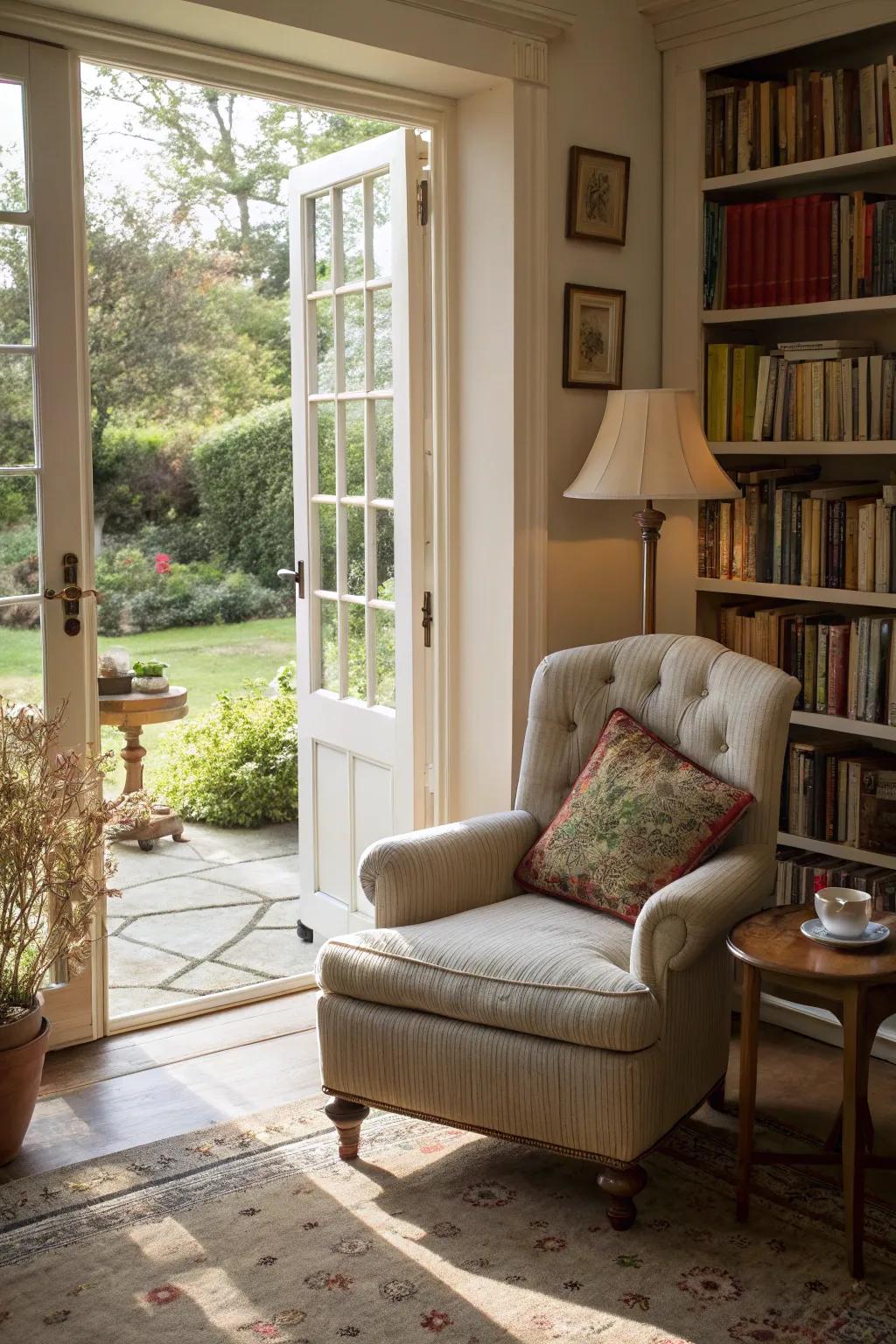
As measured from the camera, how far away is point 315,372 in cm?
382

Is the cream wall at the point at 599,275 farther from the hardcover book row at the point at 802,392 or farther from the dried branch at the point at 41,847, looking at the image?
the dried branch at the point at 41,847

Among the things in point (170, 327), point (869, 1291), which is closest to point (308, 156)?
point (170, 327)

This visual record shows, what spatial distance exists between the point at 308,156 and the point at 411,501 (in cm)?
465

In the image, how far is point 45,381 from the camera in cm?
299

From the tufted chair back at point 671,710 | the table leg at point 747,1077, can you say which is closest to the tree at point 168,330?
the tufted chair back at point 671,710

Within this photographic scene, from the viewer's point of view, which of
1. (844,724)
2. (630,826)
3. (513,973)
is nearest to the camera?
(513,973)

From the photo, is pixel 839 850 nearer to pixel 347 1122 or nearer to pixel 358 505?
pixel 347 1122

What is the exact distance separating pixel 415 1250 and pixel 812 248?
8.41 ft

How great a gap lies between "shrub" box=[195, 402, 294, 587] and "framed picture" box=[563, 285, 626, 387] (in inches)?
178

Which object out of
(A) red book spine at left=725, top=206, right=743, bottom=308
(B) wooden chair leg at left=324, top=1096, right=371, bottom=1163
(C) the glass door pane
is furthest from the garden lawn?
(B) wooden chair leg at left=324, top=1096, right=371, bottom=1163

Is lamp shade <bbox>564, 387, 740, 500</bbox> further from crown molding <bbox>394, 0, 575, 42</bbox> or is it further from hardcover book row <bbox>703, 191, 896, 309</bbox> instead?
crown molding <bbox>394, 0, 575, 42</bbox>

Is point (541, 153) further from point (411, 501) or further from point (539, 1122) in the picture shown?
point (539, 1122)

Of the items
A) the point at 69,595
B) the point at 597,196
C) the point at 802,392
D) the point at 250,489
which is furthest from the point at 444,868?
the point at 250,489

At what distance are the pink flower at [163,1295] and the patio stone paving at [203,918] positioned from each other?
1362 mm
